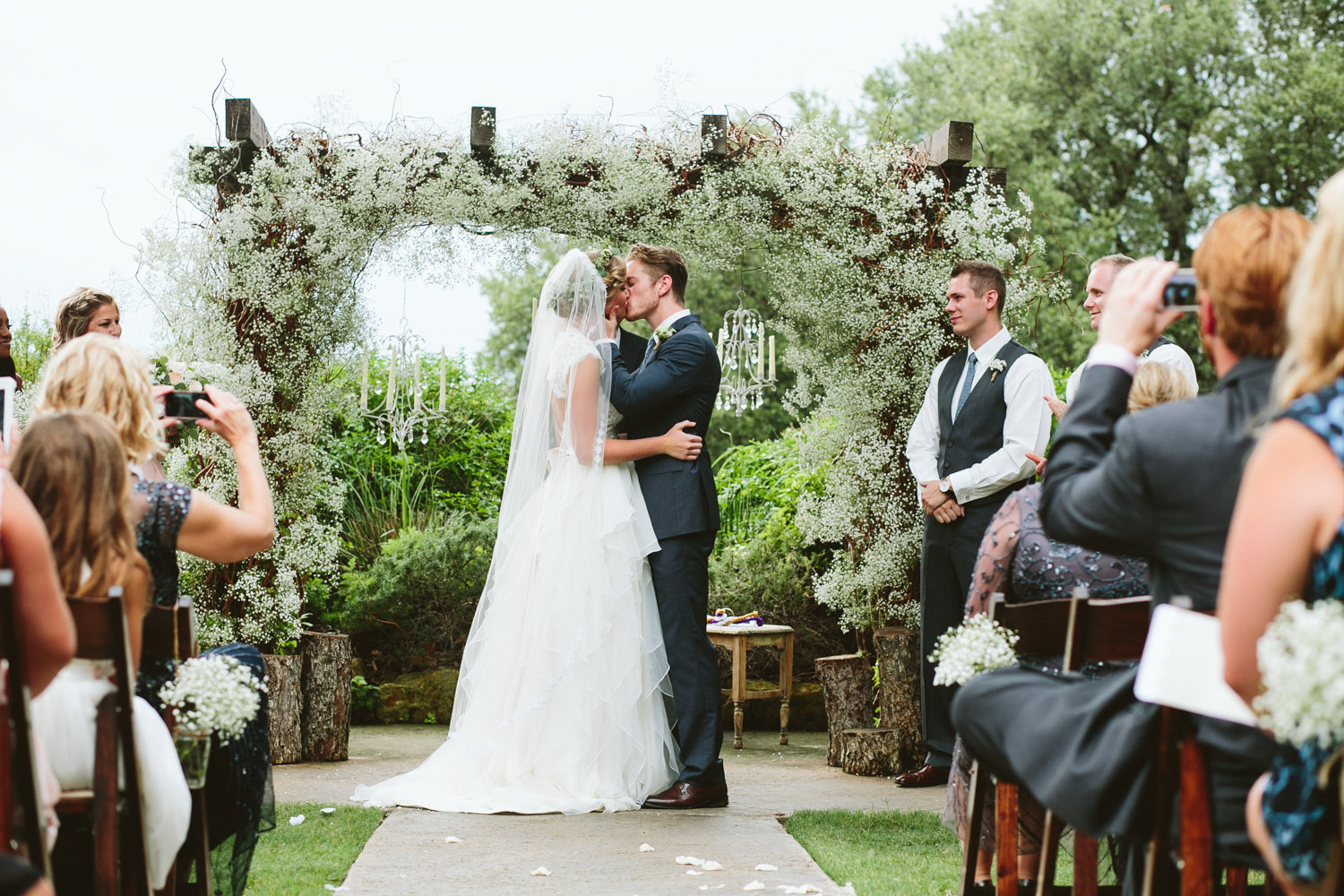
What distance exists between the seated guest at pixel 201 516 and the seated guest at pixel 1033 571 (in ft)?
6.02

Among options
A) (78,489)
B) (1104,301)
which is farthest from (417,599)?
(78,489)

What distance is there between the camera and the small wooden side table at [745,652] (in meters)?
7.29

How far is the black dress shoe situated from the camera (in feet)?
18.3

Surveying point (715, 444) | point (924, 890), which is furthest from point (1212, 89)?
point (924, 890)

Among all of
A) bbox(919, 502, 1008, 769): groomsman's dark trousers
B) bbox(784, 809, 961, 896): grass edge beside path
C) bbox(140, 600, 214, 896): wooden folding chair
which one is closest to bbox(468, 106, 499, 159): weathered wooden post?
bbox(919, 502, 1008, 769): groomsman's dark trousers

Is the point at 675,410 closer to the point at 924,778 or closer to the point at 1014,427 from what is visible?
the point at 1014,427

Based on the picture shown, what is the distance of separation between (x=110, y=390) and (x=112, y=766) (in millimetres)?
857

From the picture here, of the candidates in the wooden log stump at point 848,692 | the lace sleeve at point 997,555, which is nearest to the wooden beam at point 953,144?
the wooden log stump at point 848,692

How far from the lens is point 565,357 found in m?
5.01

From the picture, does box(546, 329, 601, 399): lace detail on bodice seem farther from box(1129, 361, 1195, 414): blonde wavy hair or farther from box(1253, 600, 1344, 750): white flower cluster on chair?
box(1253, 600, 1344, 750): white flower cluster on chair

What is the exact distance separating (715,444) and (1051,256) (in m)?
8.30

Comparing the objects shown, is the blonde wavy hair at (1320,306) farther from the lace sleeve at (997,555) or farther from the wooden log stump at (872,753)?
the wooden log stump at (872,753)

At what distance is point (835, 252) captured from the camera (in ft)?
19.6

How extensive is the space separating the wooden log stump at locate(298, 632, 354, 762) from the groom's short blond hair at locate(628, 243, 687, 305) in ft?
8.46
